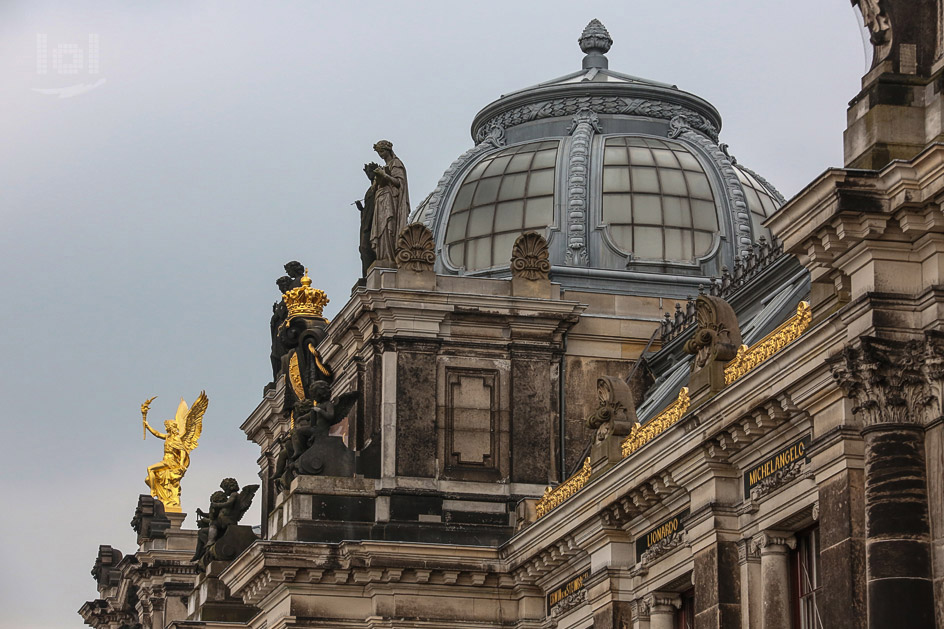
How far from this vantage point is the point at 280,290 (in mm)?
52438

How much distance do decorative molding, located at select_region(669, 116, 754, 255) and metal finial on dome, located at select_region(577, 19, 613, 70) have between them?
12.5 ft

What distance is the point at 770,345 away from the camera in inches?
1280

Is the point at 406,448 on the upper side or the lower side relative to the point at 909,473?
upper

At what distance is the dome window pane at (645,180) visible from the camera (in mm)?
50938

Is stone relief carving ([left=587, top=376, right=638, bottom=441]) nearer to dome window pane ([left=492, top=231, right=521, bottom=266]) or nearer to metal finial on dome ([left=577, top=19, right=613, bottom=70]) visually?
dome window pane ([left=492, top=231, right=521, bottom=266])

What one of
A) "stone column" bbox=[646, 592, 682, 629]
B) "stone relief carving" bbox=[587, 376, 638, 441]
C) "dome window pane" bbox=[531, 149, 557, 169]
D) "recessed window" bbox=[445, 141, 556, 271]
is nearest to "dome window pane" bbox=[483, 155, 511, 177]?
"recessed window" bbox=[445, 141, 556, 271]

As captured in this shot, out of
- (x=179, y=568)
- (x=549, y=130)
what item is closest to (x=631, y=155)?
(x=549, y=130)

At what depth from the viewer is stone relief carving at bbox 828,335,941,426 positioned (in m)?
27.6

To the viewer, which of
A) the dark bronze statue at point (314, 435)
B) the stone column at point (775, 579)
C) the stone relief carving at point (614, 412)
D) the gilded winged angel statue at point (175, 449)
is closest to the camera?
the stone column at point (775, 579)

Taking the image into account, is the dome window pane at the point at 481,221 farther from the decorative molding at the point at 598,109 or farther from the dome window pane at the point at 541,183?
the decorative molding at the point at 598,109

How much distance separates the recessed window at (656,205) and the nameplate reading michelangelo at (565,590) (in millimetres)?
9744

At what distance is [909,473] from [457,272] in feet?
78.7

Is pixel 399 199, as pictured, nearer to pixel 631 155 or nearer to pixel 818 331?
pixel 631 155

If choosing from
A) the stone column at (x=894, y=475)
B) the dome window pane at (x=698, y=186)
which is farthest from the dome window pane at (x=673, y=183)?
the stone column at (x=894, y=475)
